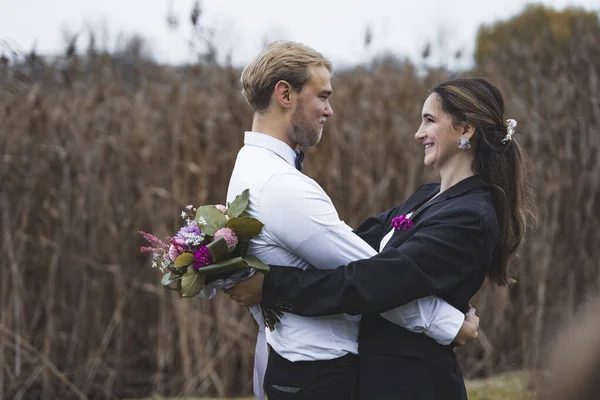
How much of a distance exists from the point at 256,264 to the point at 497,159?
85 centimetres

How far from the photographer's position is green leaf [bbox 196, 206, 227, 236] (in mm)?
2232

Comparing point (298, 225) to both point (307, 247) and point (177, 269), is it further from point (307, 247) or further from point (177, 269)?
point (177, 269)

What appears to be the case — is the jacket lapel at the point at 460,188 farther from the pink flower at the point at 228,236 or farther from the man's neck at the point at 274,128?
the pink flower at the point at 228,236

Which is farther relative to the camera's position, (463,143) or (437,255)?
(463,143)

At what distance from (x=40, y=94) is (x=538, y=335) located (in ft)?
11.8

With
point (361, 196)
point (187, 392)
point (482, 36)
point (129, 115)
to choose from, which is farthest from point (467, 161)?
point (482, 36)

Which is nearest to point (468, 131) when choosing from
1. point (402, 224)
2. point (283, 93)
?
point (402, 224)

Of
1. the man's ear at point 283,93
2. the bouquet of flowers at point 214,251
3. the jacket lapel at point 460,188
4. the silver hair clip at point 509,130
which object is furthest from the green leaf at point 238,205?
the silver hair clip at point 509,130

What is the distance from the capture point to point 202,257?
7.20 feet

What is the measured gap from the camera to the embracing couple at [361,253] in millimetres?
2188

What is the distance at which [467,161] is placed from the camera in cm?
251

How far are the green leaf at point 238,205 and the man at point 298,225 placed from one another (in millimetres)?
35

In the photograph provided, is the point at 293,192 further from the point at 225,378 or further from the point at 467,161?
the point at 225,378

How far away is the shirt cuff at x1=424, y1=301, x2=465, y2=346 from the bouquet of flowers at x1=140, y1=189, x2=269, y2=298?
0.51 metres
